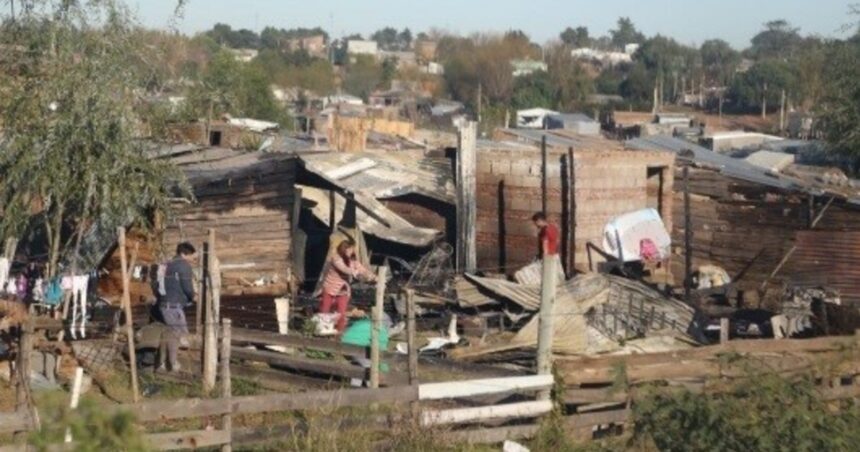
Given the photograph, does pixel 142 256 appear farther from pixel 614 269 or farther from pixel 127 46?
pixel 614 269

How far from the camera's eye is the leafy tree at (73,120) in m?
13.9

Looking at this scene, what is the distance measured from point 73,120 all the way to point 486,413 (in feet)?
17.4

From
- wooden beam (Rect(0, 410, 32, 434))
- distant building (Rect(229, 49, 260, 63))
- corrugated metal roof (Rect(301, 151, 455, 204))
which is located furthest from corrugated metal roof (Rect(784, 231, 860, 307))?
distant building (Rect(229, 49, 260, 63))

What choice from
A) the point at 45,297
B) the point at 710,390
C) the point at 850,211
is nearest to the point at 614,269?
the point at 850,211

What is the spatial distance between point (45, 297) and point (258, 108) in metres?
36.4

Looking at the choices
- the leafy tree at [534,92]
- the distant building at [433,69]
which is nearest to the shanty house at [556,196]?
the leafy tree at [534,92]

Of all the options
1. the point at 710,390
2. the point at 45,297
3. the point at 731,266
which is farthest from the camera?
the point at 731,266

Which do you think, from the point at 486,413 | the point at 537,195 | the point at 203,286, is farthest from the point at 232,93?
the point at 486,413

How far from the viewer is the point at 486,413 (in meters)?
10.6

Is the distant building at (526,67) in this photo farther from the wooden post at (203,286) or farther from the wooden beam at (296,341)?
the wooden beam at (296,341)

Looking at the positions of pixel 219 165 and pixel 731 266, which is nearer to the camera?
pixel 219 165

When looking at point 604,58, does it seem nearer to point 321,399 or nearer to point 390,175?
point 390,175

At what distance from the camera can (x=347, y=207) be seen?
21312mm

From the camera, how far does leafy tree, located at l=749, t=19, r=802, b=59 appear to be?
128500mm
